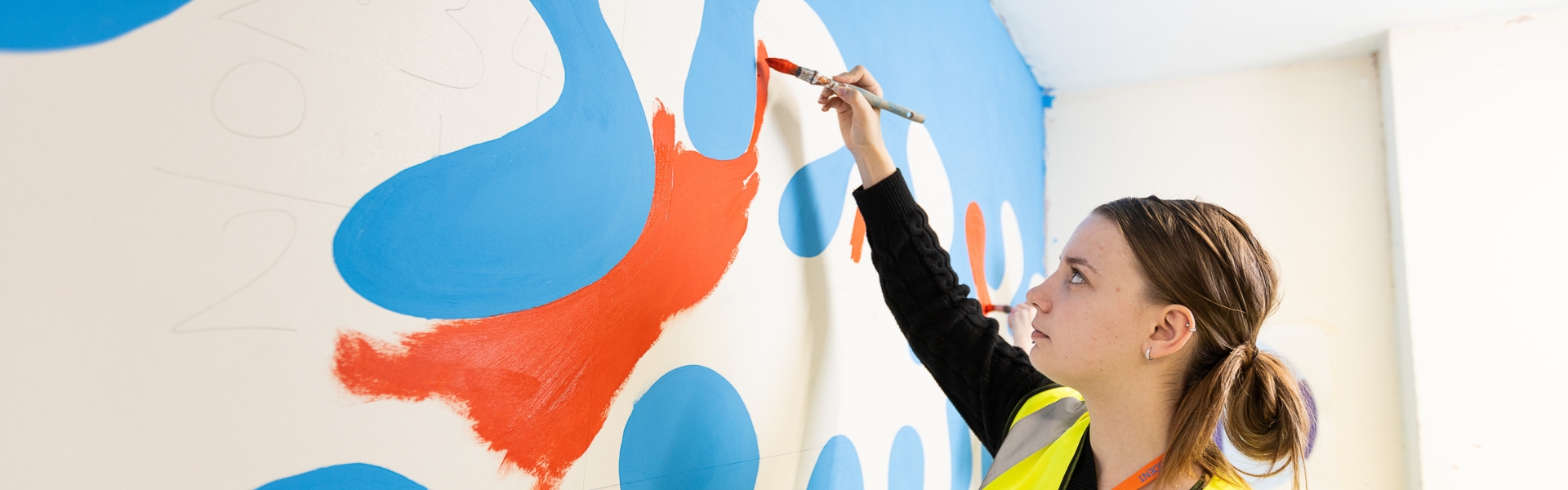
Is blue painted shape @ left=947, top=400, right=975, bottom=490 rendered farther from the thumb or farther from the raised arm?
the thumb

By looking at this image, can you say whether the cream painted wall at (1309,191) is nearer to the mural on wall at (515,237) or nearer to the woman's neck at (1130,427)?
the woman's neck at (1130,427)

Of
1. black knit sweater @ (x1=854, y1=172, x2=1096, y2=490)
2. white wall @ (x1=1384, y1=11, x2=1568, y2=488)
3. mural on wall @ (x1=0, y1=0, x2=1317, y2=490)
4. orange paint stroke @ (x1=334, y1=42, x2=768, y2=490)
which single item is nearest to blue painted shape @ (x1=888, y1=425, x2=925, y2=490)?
mural on wall @ (x1=0, y1=0, x2=1317, y2=490)

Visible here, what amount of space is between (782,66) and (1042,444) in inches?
22.4

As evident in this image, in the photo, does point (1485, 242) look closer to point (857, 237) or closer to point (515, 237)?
point (857, 237)

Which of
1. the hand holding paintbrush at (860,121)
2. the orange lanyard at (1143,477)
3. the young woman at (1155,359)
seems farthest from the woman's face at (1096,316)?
the hand holding paintbrush at (860,121)

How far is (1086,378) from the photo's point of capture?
0.89 metres

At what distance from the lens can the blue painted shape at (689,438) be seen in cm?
72

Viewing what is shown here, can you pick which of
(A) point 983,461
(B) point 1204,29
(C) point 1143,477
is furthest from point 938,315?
(B) point 1204,29

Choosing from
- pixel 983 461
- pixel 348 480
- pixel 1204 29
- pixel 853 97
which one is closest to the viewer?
pixel 348 480

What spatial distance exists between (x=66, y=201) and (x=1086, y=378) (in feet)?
2.90

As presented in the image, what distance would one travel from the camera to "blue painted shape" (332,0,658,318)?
51cm

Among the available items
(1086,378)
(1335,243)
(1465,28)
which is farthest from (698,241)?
(1465,28)

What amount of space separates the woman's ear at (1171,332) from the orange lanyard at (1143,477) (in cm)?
12

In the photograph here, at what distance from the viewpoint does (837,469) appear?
3.56ft
